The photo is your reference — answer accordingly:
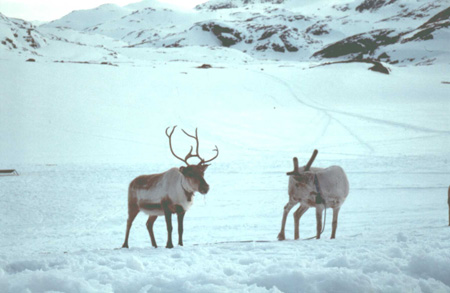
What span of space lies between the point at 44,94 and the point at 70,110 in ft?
10.8

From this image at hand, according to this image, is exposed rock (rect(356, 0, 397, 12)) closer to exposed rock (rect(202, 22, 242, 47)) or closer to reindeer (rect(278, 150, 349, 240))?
exposed rock (rect(202, 22, 242, 47))

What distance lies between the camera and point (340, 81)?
114ft

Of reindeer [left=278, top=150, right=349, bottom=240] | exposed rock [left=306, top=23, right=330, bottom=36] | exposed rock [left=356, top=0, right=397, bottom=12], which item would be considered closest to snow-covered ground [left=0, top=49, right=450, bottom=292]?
reindeer [left=278, top=150, right=349, bottom=240]

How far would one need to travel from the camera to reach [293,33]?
392ft

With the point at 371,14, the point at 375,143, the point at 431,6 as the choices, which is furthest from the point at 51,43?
the point at 371,14

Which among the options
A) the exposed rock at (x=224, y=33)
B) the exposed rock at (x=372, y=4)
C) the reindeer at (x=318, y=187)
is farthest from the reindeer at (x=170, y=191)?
the exposed rock at (x=372, y=4)

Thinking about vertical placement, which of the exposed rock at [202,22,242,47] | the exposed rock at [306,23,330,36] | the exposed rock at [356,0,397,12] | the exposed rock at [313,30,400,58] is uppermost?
the exposed rock at [356,0,397,12]

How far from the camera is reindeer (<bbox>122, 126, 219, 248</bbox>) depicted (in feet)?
17.1

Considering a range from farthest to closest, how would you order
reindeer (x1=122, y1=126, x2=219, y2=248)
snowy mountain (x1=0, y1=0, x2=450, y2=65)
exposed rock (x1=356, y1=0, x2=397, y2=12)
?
exposed rock (x1=356, y1=0, x2=397, y2=12), snowy mountain (x1=0, y1=0, x2=450, y2=65), reindeer (x1=122, y1=126, x2=219, y2=248)

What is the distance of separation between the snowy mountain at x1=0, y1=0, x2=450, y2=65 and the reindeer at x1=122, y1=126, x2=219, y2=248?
40145 millimetres

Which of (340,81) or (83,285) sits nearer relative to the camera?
(83,285)

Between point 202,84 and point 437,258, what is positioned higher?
point 202,84

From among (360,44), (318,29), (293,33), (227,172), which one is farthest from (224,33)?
(227,172)

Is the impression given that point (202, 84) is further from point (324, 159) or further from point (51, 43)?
point (51, 43)
